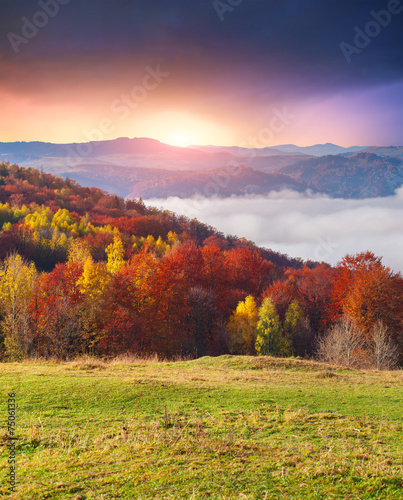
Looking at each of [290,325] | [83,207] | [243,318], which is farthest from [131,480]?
[83,207]

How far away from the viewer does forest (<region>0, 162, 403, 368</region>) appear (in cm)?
3478

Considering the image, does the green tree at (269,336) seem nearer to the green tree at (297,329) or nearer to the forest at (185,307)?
the forest at (185,307)

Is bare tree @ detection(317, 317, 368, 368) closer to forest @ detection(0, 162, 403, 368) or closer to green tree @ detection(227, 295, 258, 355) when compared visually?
forest @ detection(0, 162, 403, 368)

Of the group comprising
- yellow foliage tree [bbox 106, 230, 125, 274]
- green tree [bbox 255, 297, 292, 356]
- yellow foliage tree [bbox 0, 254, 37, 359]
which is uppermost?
yellow foliage tree [bbox 106, 230, 125, 274]

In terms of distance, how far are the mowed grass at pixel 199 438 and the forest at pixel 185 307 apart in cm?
1467

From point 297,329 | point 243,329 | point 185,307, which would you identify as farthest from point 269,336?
point 185,307

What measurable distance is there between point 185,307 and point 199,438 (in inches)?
1485

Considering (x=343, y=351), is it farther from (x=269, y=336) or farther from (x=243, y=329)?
(x=243, y=329)

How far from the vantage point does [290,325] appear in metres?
55.7

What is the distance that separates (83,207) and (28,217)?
146 ft

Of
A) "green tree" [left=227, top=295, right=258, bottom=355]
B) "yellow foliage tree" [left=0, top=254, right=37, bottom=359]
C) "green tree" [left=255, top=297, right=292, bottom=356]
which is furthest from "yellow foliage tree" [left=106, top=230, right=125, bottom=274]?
"green tree" [left=255, top=297, right=292, bottom=356]

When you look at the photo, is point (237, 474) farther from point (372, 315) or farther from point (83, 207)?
point (83, 207)

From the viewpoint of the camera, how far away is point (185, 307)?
46188 millimetres

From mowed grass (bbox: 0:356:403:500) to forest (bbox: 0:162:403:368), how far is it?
14.7 meters
